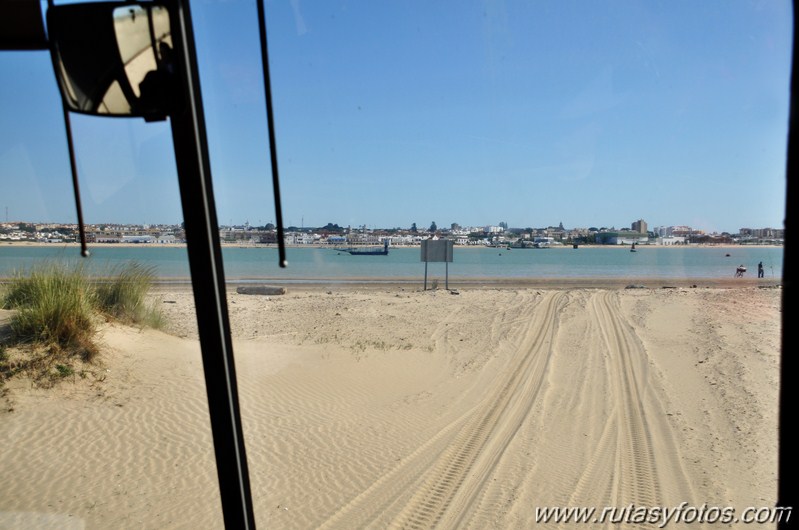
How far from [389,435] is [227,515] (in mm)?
6699

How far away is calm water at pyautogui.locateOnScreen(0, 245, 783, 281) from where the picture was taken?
17.4 ft

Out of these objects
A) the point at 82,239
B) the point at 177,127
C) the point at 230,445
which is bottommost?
the point at 230,445

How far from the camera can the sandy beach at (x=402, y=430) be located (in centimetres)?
645

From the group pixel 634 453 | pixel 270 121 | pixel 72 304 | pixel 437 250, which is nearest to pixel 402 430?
pixel 634 453

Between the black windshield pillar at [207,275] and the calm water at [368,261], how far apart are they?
0.33 m

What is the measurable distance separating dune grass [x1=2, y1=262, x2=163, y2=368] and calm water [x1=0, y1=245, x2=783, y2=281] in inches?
15.3

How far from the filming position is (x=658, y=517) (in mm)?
6055

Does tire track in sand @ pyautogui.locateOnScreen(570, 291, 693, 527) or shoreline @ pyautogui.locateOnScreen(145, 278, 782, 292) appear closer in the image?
tire track in sand @ pyautogui.locateOnScreen(570, 291, 693, 527)

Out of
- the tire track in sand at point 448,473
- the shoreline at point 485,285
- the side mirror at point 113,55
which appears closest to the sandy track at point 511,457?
the tire track in sand at point 448,473

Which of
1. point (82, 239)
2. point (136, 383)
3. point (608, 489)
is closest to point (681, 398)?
point (608, 489)

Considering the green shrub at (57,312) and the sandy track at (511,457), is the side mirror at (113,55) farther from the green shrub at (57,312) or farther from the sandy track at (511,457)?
the green shrub at (57,312)

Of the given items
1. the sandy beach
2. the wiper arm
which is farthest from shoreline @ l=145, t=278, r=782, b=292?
the wiper arm

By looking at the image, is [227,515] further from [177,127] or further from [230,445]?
[177,127]

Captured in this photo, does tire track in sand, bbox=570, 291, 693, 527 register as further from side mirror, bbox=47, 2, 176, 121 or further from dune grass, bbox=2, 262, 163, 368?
dune grass, bbox=2, 262, 163, 368
